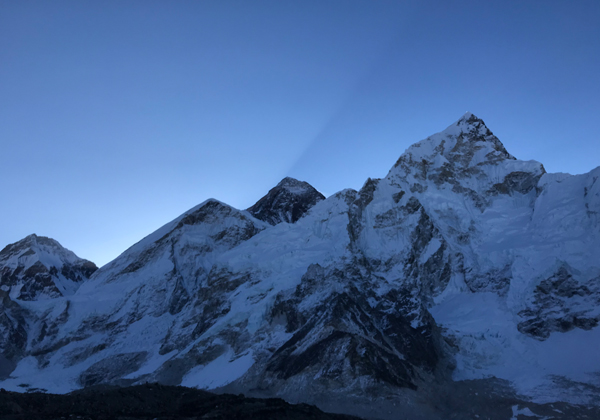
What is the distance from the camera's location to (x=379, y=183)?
134 meters

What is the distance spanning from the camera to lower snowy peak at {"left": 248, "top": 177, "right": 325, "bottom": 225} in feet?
616

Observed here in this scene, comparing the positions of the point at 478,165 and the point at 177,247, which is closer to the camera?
the point at 478,165

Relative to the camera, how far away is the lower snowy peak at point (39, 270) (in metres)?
169

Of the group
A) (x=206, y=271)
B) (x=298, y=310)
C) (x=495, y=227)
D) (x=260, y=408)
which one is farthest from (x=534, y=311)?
(x=206, y=271)

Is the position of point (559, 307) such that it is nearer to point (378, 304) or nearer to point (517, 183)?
point (378, 304)

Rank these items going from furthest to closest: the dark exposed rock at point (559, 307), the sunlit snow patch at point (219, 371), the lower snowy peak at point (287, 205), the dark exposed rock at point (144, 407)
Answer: the lower snowy peak at point (287, 205)
the dark exposed rock at point (559, 307)
the sunlit snow patch at point (219, 371)
the dark exposed rock at point (144, 407)

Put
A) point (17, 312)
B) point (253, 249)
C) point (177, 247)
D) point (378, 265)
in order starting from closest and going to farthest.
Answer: point (378, 265) → point (253, 249) → point (17, 312) → point (177, 247)

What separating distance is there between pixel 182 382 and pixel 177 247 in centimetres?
5897

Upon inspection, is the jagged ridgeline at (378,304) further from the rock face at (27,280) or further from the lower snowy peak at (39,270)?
the lower snowy peak at (39,270)

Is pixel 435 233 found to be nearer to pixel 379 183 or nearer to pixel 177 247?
pixel 379 183

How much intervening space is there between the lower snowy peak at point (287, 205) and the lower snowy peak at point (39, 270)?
66060 mm

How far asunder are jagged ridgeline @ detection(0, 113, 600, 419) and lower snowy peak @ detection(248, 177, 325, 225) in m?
29.4

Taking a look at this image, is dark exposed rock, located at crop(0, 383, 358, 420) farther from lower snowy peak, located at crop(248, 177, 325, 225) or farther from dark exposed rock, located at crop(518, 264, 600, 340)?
lower snowy peak, located at crop(248, 177, 325, 225)

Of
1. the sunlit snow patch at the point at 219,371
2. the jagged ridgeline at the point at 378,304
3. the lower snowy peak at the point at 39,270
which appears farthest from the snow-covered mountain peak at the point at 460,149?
the lower snowy peak at the point at 39,270
